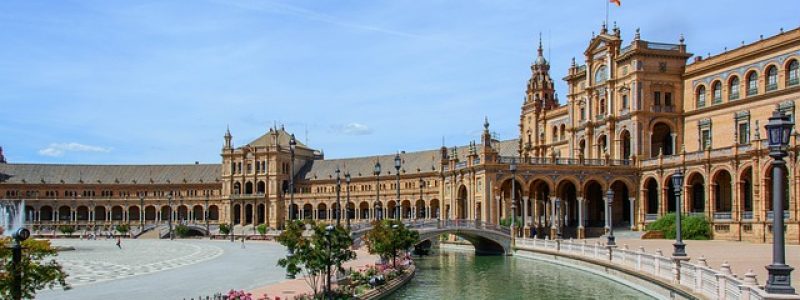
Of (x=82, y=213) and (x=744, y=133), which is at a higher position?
(x=744, y=133)

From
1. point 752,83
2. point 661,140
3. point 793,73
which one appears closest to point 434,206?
point 661,140

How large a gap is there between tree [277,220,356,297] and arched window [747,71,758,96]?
50.7m

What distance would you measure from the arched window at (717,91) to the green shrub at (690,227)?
11859mm

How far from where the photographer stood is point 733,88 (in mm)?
73125

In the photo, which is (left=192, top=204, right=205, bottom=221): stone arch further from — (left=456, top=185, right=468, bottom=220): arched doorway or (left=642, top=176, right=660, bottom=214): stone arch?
(left=642, top=176, right=660, bottom=214): stone arch

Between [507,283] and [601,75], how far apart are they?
45.3 meters

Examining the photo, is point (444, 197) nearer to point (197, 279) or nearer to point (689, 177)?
point (689, 177)

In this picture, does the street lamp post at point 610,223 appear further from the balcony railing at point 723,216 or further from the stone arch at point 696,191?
the stone arch at point 696,191

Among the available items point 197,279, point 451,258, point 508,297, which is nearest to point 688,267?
point 508,297

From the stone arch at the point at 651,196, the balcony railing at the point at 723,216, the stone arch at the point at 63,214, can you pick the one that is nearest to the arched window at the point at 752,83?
the balcony railing at the point at 723,216

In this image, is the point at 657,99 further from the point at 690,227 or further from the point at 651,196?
the point at 690,227

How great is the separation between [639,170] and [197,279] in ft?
167

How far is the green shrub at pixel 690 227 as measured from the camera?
67438 mm

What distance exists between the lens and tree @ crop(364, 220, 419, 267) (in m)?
44.3
